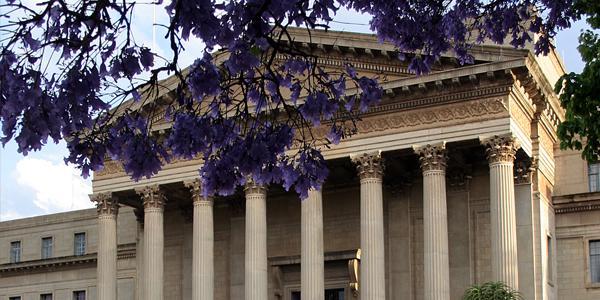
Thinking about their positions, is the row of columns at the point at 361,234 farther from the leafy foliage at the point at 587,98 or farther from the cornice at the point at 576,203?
the leafy foliage at the point at 587,98

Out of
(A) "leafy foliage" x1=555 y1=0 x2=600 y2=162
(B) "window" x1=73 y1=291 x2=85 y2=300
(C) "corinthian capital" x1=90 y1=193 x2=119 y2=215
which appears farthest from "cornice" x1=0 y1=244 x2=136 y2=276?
(A) "leafy foliage" x1=555 y1=0 x2=600 y2=162

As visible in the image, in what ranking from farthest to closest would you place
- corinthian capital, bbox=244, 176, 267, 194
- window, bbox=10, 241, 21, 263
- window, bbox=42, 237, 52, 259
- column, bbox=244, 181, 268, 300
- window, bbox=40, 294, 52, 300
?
window, bbox=10, 241, 21, 263
window, bbox=42, 237, 52, 259
window, bbox=40, 294, 52, 300
corinthian capital, bbox=244, 176, 267, 194
column, bbox=244, 181, 268, 300

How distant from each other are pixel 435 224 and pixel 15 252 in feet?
106

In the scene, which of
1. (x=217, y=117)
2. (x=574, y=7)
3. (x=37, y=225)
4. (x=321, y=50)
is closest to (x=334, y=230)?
(x=321, y=50)

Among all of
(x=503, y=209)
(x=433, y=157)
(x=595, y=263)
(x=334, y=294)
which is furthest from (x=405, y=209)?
(x=595, y=263)

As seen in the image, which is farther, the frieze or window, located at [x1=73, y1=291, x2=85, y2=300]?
window, located at [x1=73, y1=291, x2=85, y2=300]

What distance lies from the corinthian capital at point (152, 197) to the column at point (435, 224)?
40.4 ft

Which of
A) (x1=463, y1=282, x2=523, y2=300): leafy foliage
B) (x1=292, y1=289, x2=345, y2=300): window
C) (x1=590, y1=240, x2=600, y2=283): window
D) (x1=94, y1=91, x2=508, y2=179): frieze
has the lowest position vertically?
(x1=463, y1=282, x2=523, y2=300): leafy foliage

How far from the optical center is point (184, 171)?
46750 mm

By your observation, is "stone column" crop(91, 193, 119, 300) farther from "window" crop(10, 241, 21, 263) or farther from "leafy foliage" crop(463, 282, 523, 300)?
"leafy foliage" crop(463, 282, 523, 300)

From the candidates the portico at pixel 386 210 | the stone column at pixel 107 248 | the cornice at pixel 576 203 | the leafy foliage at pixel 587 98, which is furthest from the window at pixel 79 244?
the leafy foliage at pixel 587 98

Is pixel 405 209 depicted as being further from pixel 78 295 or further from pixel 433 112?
pixel 78 295

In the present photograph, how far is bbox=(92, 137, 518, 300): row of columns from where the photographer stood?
39.5 meters

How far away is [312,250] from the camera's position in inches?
1683
